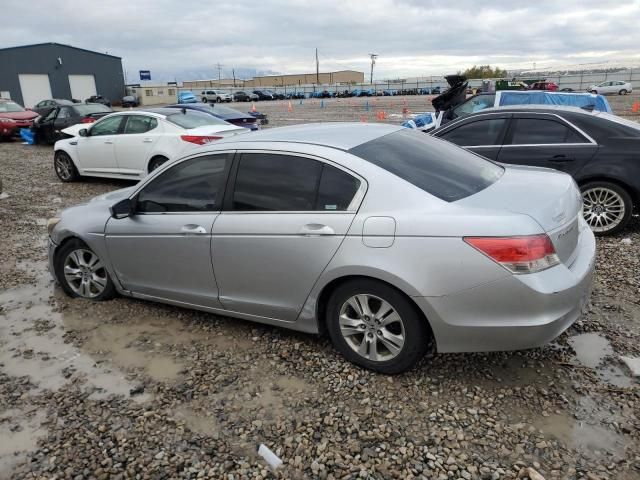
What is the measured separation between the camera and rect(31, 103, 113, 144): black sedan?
17031mm

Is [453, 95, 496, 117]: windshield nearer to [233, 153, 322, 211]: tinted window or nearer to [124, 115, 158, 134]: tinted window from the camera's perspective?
[124, 115, 158, 134]: tinted window

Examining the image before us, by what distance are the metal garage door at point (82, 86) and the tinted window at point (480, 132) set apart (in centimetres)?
5004

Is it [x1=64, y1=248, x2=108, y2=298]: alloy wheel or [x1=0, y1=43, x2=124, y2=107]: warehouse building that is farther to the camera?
[x1=0, y1=43, x2=124, y2=107]: warehouse building

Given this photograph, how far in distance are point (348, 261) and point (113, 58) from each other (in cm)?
5875

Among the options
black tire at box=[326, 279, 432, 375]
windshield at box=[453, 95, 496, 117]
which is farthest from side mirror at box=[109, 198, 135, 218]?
windshield at box=[453, 95, 496, 117]

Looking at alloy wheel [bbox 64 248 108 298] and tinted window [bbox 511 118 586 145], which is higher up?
tinted window [bbox 511 118 586 145]

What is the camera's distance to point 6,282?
538cm

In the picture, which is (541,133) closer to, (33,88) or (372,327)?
(372,327)

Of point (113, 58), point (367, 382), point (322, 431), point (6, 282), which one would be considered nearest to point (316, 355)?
point (367, 382)

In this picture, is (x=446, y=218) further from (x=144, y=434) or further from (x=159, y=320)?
(x=159, y=320)

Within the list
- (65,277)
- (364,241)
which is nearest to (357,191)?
(364,241)

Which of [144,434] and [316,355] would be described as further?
[316,355]

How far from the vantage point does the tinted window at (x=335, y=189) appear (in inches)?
127

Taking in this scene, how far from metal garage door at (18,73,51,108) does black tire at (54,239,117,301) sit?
46.7m
